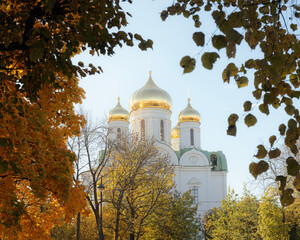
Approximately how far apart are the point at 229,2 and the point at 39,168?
432 cm

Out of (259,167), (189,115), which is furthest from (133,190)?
(189,115)

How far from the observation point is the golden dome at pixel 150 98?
44125mm

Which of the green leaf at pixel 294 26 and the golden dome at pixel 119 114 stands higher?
the golden dome at pixel 119 114

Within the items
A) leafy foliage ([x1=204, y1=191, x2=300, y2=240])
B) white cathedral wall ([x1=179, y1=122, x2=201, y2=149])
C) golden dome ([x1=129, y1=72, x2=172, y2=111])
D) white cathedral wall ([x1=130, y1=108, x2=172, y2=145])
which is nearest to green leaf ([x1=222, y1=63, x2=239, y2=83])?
leafy foliage ([x1=204, y1=191, x2=300, y2=240])

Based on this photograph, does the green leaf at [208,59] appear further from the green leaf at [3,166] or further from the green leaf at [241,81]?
the green leaf at [3,166]

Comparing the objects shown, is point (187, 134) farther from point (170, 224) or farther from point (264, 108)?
point (264, 108)

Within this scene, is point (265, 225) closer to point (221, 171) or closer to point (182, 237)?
point (182, 237)

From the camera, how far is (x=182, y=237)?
23.0m

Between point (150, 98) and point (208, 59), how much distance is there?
41303mm

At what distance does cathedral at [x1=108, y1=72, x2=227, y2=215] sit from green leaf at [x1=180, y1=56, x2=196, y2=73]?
1530 inches

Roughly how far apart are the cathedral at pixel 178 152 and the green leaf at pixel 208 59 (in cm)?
3905

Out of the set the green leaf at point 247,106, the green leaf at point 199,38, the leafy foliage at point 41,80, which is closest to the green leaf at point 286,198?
the green leaf at point 247,106

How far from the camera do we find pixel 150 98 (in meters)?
44.2

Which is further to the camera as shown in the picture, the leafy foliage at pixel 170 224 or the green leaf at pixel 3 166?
the leafy foliage at pixel 170 224
